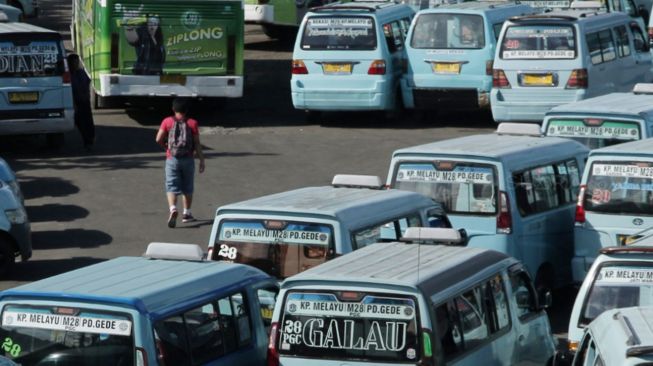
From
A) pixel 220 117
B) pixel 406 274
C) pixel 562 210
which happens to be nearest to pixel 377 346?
pixel 406 274

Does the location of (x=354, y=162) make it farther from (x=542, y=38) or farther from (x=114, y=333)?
(x=114, y=333)

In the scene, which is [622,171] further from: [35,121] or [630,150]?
[35,121]

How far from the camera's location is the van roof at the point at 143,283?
9.46 meters

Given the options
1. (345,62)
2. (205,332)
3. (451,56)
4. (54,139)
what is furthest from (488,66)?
(205,332)

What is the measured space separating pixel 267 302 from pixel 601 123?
23.9ft

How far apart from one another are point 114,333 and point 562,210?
7.08m

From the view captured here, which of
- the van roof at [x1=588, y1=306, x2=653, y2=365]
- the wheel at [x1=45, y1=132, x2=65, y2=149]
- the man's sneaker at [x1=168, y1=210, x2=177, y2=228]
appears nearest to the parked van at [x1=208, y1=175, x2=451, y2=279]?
the van roof at [x1=588, y1=306, x2=653, y2=365]

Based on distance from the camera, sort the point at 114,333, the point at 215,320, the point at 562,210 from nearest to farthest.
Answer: the point at 114,333, the point at 215,320, the point at 562,210

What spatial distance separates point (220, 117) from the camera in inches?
1070

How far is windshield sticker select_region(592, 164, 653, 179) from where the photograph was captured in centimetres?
1415

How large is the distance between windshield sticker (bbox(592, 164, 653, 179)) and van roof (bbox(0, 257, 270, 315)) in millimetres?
4760

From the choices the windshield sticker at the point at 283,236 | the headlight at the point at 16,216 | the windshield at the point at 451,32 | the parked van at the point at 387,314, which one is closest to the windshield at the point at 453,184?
the windshield sticker at the point at 283,236

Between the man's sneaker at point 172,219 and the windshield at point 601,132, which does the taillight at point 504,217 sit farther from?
the man's sneaker at point 172,219

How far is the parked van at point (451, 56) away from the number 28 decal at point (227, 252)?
13045 millimetres
